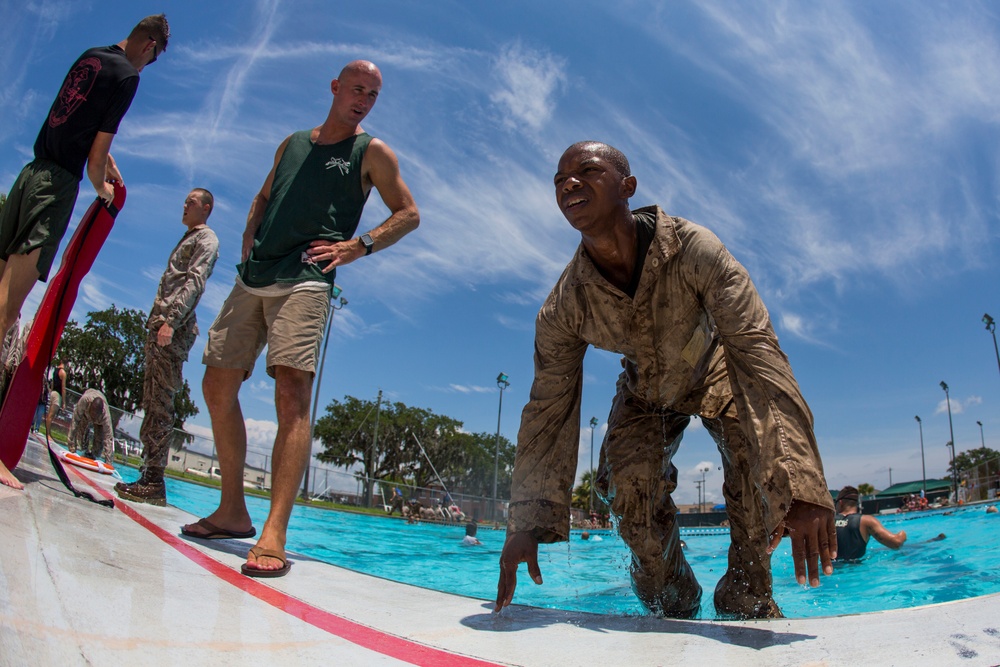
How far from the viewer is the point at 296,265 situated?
313cm

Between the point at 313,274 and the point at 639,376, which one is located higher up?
the point at 313,274

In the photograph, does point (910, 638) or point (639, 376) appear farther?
point (639, 376)

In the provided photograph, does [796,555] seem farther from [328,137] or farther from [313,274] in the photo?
[328,137]

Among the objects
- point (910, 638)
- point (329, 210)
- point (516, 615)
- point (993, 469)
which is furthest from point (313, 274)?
point (993, 469)

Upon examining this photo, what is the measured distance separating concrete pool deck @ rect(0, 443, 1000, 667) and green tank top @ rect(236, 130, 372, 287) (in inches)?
56.1

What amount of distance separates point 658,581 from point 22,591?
2.82 meters

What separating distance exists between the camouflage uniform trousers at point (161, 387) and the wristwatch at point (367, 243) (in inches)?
95.2

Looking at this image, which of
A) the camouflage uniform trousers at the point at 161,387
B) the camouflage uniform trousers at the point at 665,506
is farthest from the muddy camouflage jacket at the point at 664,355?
the camouflage uniform trousers at the point at 161,387

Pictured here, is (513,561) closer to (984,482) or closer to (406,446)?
(984,482)

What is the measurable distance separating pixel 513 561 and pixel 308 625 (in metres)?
0.84

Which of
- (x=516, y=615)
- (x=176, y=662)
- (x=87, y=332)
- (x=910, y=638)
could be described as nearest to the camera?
(x=176, y=662)

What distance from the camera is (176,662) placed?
107 cm

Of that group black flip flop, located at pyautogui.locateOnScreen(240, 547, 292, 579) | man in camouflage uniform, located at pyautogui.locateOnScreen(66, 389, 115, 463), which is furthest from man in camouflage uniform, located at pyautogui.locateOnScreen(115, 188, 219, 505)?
man in camouflage uniform, located at pyautogui.locateOnScreen(66, 389, 115, 463)

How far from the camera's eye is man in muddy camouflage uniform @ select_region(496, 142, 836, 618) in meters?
1.97
